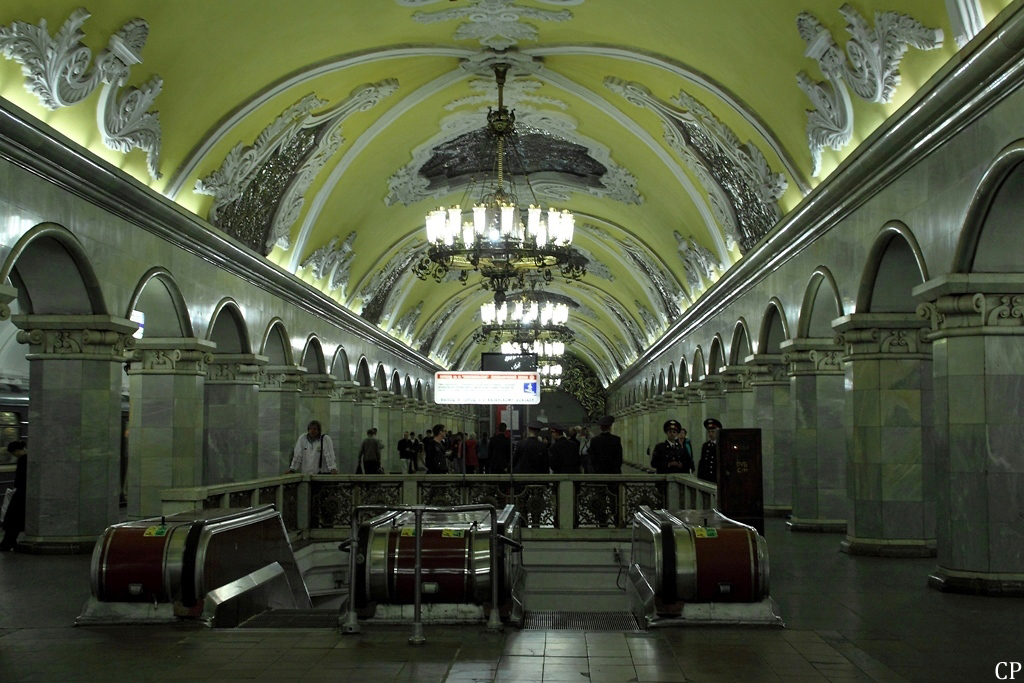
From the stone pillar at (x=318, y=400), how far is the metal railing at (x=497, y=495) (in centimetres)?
867

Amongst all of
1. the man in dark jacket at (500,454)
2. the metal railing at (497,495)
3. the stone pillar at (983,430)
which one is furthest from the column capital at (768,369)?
the stone pillar at (983,430)

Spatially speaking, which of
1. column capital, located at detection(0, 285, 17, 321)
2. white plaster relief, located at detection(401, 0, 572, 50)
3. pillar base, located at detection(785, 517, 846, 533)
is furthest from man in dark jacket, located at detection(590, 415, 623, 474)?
column capital, located at detection(0, 285, 17, 321)

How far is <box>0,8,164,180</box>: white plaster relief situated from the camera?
30.4 feet

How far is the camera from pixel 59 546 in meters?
11.1

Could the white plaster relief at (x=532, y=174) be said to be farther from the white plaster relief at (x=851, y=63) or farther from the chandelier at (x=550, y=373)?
the chandelier at (x=550, y=373)

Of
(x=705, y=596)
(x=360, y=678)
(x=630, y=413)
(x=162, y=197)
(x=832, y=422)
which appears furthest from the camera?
(x=630, y=413)

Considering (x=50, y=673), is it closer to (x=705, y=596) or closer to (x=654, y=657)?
(x=654, y=657)

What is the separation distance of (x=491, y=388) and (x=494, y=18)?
5247 millimetres

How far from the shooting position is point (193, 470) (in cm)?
1398

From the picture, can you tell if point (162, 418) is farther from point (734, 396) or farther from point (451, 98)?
point (734, 396)

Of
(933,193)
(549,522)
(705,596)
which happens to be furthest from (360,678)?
(549,522)

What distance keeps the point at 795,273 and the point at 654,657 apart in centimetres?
934

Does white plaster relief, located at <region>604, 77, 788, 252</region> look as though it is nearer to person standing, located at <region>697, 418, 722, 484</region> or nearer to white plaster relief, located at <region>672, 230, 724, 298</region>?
white plaster relief, located at <region>672, 230, 724, 298</region>

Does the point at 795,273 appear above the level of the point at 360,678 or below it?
above
